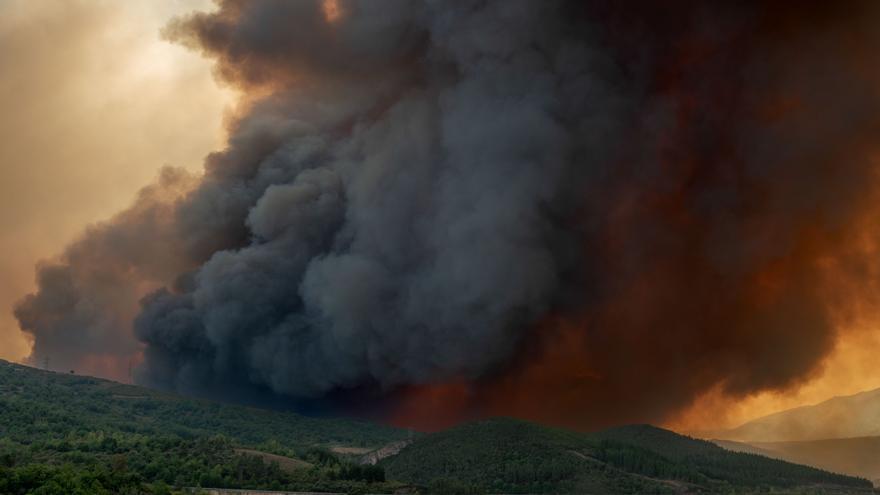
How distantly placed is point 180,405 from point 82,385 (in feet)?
46.7

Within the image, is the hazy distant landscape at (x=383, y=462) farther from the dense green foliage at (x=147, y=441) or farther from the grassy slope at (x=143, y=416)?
the grassy slope at (x=143, y=416)

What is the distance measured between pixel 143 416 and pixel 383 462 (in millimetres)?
27581

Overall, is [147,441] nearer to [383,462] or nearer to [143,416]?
[383,462]

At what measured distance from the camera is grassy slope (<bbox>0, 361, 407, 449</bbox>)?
241 feet

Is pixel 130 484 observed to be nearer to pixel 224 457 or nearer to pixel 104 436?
pixel 224 457

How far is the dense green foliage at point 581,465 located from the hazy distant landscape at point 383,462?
0.09 meters

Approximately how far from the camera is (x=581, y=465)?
59.4m

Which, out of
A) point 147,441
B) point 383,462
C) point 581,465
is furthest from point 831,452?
point 147,441

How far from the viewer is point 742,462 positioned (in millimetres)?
63469

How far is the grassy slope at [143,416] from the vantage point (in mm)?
73438

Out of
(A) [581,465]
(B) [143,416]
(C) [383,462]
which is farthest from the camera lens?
(B) [143,416]

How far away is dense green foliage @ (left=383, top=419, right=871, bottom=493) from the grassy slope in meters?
17.0

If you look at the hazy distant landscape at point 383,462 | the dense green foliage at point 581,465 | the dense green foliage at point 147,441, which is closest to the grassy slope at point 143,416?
the dense green foliage at point 147,441

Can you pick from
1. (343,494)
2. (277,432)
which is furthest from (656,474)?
(277,432)
